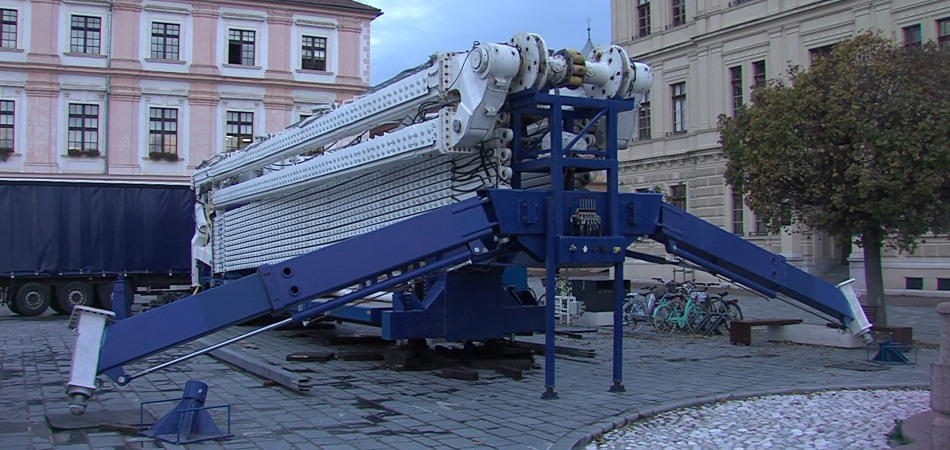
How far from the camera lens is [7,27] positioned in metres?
40.2

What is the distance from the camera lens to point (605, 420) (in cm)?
727

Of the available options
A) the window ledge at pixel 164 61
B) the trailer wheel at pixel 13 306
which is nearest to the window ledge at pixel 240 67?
the window ledge at pixel 164 61

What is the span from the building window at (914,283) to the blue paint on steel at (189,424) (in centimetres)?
2398

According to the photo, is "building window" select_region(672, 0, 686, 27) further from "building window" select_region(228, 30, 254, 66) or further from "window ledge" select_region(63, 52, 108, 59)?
"window ledge" select_region(63, 52, 108, 59)

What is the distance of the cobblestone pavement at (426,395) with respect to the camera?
6668 mm

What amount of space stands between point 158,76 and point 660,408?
40122 mm

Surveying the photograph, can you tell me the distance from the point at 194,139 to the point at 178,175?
2070mm

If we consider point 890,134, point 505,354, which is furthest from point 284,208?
point 890,134

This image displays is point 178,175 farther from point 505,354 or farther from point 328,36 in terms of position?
point 505,354

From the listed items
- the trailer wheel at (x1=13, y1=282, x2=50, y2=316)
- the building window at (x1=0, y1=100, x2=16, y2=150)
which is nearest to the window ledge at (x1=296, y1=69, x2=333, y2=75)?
the building window at (x1=0, y1=100, x2=16, y2=150)

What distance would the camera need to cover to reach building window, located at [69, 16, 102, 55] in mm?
41094

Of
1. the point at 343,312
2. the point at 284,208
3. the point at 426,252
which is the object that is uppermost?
the point at 284,208

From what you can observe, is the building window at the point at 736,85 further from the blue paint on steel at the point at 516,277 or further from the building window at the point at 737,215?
the blue paint on steel at the point at 516,277

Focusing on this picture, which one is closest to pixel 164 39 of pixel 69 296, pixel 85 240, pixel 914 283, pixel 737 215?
pixel 85 240
